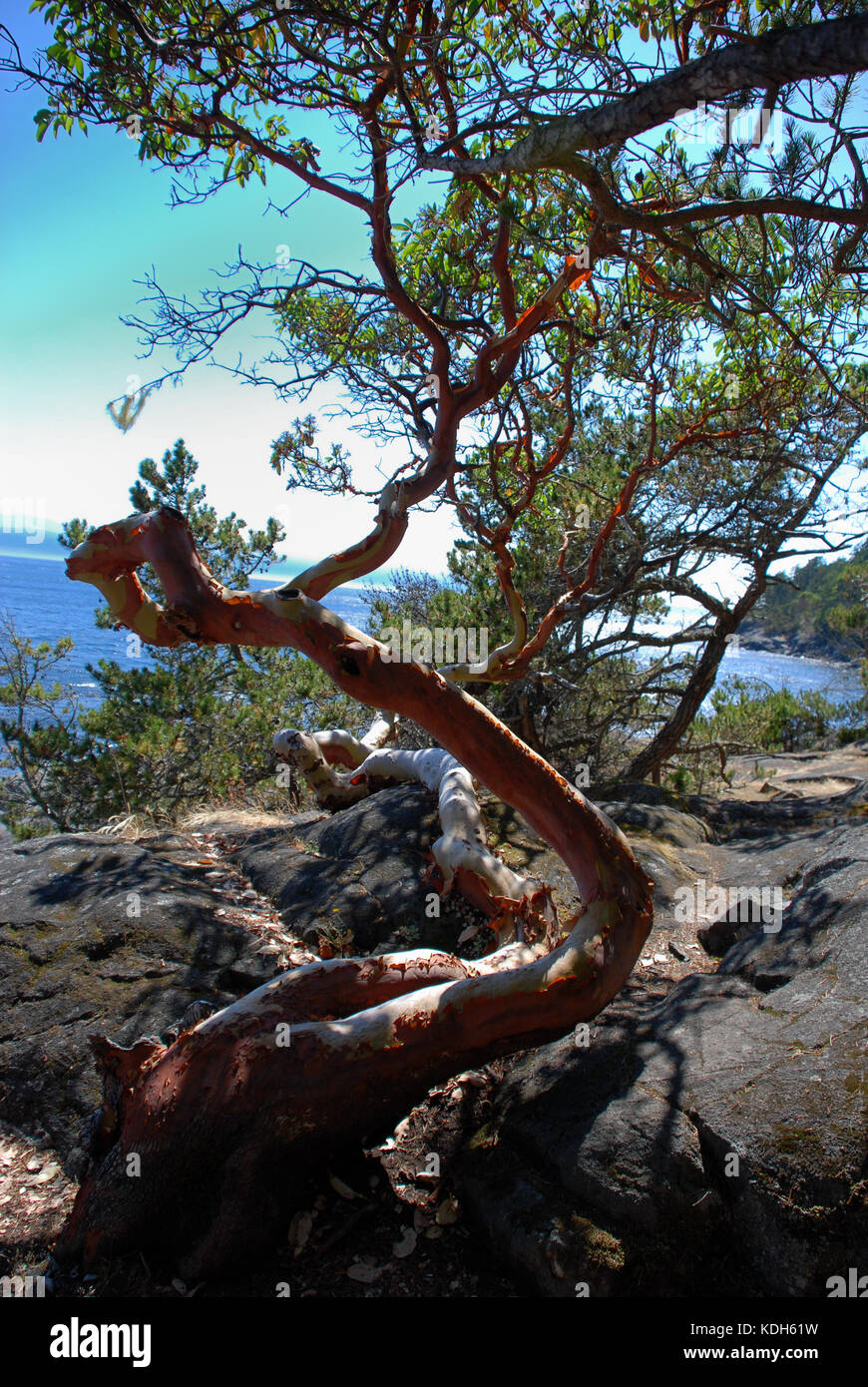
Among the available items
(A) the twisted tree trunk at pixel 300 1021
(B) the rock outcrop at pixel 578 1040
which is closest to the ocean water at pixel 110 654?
(B) the rock outcrop at pixel 578 1040

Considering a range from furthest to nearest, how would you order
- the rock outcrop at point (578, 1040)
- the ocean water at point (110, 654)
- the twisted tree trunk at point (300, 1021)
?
1. the ocean water at point (110, 654)
2. the twisted tree trunk at point (300, 1021)
3. the rock outcrop at point (578, 1040)

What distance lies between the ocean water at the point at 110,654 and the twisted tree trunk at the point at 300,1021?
→ 9.91 m

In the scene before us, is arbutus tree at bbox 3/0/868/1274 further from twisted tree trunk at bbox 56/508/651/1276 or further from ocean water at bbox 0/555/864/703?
ocean water at bbox 0/555/864/703

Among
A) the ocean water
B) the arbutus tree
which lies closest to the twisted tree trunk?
the arbutus tree

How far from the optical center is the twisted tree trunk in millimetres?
2602

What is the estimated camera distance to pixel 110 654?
132 ft

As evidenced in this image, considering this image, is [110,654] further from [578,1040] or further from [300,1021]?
[578,1040]

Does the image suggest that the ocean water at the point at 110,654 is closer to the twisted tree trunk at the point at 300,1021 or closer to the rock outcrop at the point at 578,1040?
the rock outcrop at the point at 578,1040

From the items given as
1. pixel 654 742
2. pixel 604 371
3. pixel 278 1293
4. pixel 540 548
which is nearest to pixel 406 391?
pixel 604 371

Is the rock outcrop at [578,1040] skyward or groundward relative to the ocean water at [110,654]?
groundward

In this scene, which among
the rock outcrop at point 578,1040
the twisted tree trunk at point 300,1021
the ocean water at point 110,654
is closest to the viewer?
the rock outcrop at point 578,1040

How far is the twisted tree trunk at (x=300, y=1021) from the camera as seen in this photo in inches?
102

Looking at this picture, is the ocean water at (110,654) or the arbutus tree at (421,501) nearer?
the arbutus tree at (421,501)
